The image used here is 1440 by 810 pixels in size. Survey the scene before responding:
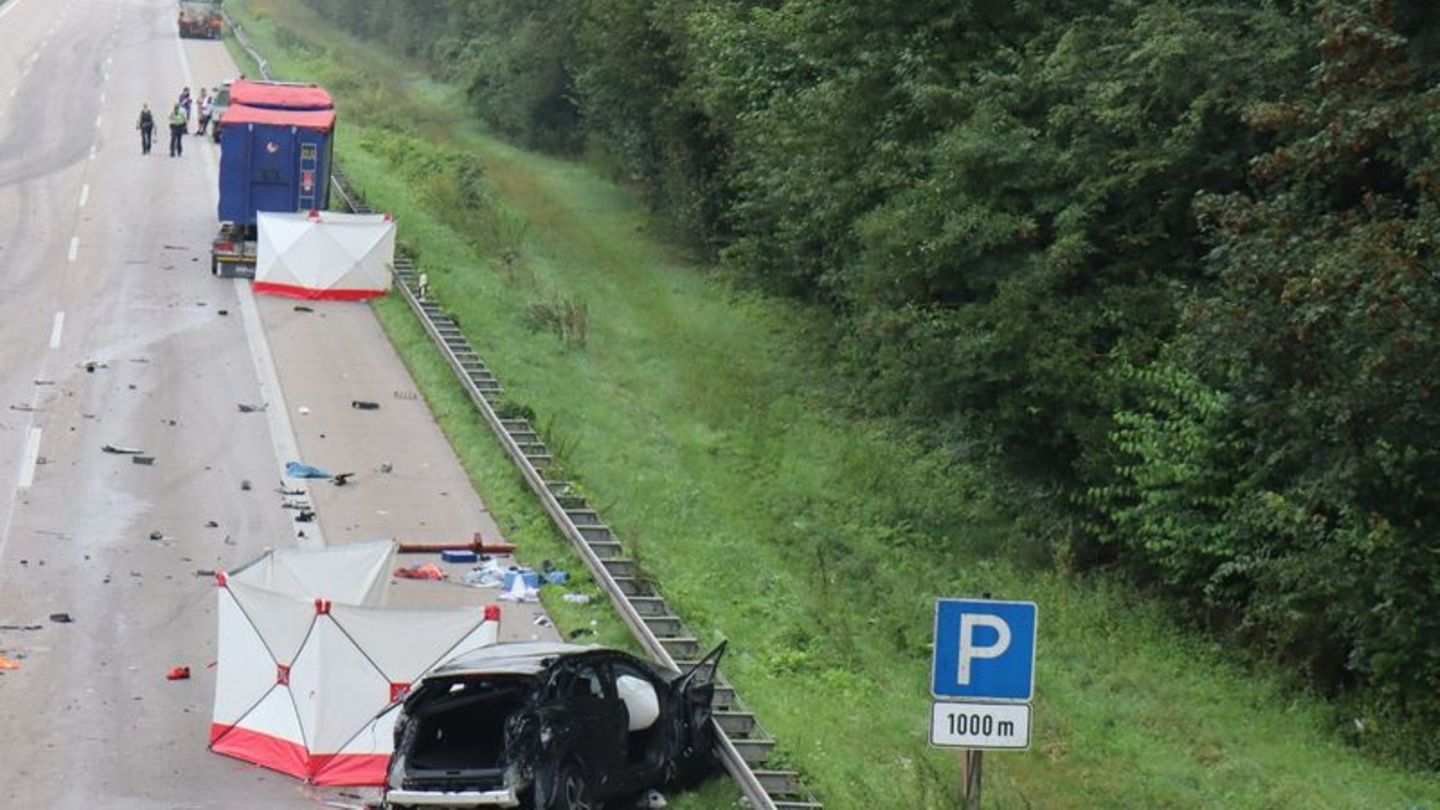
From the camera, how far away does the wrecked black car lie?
535 inches

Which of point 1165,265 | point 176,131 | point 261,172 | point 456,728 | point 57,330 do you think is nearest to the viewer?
point 456,728

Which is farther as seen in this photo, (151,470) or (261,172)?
(261,172)

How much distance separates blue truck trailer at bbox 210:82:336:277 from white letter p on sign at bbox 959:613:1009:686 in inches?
1160

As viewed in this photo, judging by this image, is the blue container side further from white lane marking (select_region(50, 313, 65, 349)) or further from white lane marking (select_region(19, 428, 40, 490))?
white lane marking (select_region(19, 428, 40, 490))

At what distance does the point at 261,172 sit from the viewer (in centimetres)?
3981

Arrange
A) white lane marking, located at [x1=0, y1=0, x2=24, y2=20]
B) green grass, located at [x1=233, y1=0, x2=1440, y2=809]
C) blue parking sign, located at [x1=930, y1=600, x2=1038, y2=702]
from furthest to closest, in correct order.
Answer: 1. white lane marking, located at [x1=0, y1=0, x2=24, y2=20]
2. green grass, located at [x1=233, y1=0, x2=1440, y2=809]
3. blue parking sign, located at [x1=930, y1=600, x2=1038, y2=702]

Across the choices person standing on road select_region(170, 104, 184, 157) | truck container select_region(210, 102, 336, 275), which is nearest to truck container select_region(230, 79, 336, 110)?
truck container select_region(210, 102, 336, 275)

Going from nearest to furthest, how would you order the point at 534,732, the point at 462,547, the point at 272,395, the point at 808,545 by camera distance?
1. the point at 534,732
2. the point at 462,547
3. the point at 808,545
4. the point at 272,395

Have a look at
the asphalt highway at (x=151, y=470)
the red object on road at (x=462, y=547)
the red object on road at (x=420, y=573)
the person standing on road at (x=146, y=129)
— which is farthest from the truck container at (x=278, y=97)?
the red object on road at (x=420, y=573)

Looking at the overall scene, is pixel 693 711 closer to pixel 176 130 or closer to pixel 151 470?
pixel 151 470

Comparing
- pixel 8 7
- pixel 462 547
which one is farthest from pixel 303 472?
pixel 8 7

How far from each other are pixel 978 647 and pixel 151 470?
1611 cm

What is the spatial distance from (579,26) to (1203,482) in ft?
128

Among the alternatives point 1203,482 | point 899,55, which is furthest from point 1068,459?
point 899,55
